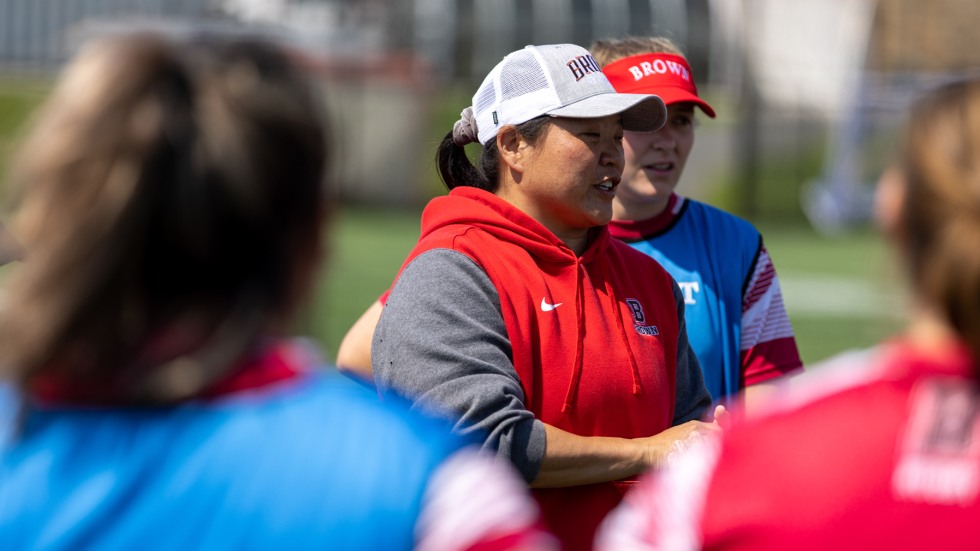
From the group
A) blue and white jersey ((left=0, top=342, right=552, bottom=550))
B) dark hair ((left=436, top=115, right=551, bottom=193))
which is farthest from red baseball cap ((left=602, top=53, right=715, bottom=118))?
blue and white jersey ((left=0, top=342, right=552, bottom=550))

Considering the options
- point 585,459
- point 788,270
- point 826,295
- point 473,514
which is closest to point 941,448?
point 473,514

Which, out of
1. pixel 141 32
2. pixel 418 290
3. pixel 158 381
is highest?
pixel 141 32

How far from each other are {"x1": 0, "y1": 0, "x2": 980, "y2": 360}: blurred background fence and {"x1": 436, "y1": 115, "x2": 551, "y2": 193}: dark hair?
27.2 ft

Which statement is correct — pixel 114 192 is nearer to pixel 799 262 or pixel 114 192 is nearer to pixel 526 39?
pixel 799 262

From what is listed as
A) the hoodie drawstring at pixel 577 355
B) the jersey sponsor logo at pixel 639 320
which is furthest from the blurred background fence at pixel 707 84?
the hoodie drawstring at pixel 577 355

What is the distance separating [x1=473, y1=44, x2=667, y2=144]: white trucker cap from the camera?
10.4ft

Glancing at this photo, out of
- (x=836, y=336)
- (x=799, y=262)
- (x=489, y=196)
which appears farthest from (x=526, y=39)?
(x=489, y=196)

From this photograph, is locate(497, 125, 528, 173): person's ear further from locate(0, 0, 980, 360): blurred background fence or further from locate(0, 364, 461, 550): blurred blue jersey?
locate(0, 0, 980, 360): blurred background fence

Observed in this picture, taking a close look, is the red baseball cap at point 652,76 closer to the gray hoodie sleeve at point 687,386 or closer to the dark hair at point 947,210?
the gray hoodie sleeve at point 687,386

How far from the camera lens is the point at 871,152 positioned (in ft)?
58.7

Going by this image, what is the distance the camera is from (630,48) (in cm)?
402

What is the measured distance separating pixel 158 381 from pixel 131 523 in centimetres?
17

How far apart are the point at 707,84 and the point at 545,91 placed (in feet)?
93.6

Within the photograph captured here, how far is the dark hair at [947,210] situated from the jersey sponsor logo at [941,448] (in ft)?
0.20
